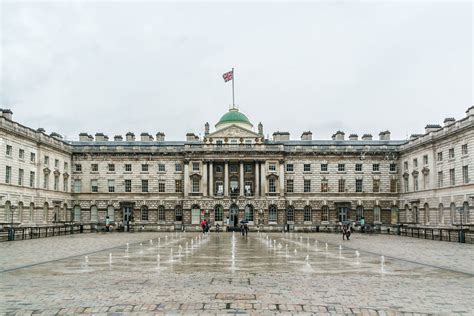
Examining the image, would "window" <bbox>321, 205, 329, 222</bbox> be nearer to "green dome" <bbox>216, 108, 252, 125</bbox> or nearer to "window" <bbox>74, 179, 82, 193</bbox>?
"green dome" <bbox>216, 108, 252, 125</bbox>

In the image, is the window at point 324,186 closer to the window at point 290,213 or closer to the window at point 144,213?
the window at point 290,213

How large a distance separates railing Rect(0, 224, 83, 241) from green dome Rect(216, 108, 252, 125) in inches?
1029

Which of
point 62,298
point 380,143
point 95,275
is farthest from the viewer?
point 380,143

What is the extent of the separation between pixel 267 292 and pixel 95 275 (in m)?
7.01

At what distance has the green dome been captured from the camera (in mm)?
73500

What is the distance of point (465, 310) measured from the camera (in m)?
11.7

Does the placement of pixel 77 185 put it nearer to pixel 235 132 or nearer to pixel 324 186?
pixel 235 132

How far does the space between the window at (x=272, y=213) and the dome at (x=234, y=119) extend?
13.2 meters

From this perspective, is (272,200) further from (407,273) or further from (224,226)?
(407,273)

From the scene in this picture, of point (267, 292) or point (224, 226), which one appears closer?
point (267, 292)

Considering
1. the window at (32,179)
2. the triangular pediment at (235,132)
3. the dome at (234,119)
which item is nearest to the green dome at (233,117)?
the dome at (234,119)

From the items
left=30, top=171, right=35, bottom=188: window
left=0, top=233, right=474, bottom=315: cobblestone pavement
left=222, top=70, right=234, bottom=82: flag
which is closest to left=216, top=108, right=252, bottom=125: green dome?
left=222, top=70, right=234, bottom=82: flag

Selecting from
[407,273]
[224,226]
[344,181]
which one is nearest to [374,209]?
[344,181]

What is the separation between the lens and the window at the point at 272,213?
68.9 m
